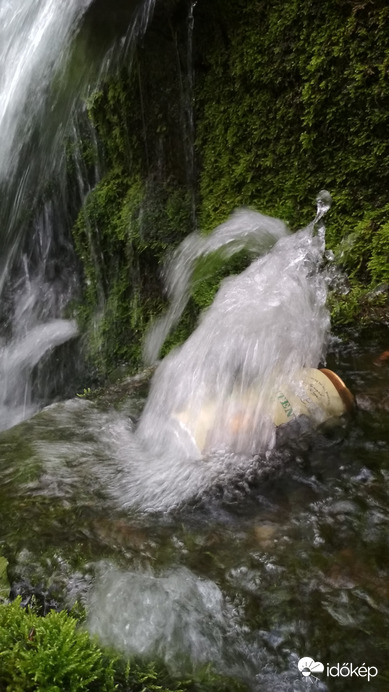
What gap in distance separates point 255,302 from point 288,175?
120 cm

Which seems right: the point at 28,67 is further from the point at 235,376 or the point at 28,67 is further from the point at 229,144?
the point at 235,376

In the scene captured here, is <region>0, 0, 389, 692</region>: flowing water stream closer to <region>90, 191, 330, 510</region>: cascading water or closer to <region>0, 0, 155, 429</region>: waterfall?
<region>90, 191, 330, 510</region>: cascading water

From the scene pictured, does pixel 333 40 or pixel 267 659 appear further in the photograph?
pixel 333 40

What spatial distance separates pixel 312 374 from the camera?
292 cm

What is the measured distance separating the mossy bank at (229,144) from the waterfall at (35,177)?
0.99 ft

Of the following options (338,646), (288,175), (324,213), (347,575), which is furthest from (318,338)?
(338,646)

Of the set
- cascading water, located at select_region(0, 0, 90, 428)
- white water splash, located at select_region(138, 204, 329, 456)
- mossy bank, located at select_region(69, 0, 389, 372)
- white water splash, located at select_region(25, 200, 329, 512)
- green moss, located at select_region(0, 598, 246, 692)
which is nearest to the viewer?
green moss, located at select_region(0, 598, 246, 692)

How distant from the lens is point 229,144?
446 centimetres

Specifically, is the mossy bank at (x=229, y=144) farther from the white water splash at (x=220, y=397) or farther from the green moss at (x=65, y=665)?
the green moss at (x=65, y=665)

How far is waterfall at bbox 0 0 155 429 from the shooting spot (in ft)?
17.9

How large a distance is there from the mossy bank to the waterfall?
0.30m

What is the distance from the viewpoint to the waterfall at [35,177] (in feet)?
17.9

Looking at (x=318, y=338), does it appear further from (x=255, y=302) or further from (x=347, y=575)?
(x=347, y=575)

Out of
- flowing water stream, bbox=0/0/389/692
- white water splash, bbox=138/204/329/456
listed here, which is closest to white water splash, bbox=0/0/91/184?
flowing water stream, bbox=0/0/389/692
